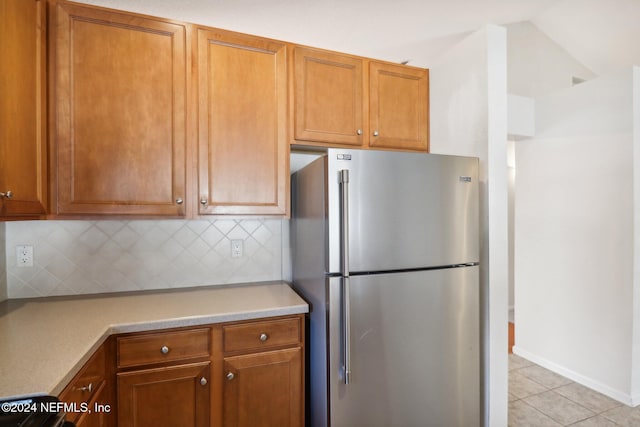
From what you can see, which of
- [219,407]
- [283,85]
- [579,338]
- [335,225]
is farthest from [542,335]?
[283,85]

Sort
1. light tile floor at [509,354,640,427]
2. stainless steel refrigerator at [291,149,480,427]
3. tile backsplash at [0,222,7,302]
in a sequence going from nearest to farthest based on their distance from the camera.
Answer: stainless steel refrigerator at [291,149,480,427] → tile backsplash at [0,222,7,302] → light tile floor at [509,354,640,427]

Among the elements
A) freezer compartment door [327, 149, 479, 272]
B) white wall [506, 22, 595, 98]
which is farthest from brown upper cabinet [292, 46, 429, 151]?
white wall [506, 22, 595, 98]

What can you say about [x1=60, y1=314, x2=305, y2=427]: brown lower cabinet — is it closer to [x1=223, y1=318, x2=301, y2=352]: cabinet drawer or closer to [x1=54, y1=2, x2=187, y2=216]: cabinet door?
[x1=223, y1=318, x2=301, y2=352]: cabinet drawer

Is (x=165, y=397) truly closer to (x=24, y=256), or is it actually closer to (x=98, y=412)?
(x=98, y=412)

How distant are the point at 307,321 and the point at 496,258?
1138 mm

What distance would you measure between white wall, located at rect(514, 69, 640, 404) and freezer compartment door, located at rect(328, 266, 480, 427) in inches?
61.7

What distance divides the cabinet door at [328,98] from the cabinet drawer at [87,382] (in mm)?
1358

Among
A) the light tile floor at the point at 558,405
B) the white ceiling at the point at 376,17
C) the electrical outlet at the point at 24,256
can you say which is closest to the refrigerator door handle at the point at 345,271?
the white ceiling at the point at 376,17

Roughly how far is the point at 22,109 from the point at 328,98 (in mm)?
1415

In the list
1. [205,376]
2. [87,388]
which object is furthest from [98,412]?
[205,376]

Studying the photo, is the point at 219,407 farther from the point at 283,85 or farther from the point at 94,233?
the point at 283,85

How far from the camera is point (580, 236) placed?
2.67 meters

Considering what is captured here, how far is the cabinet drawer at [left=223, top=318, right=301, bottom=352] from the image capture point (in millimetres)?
1467

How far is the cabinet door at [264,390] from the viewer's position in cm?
146
